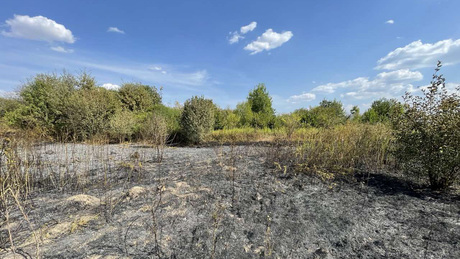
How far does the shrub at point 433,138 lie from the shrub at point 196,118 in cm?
Result: 635

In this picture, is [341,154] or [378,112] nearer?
[341,154]

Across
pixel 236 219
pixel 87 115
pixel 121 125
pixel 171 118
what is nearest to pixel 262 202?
pixel 236 219

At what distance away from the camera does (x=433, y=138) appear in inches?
128

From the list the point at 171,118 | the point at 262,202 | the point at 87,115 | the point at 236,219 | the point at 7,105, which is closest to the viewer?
the point at 236,219

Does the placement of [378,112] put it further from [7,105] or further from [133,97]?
[7,105]

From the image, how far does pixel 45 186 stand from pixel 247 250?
3.63 m

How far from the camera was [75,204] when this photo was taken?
2.70 meters

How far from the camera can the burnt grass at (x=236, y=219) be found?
1.86 metres

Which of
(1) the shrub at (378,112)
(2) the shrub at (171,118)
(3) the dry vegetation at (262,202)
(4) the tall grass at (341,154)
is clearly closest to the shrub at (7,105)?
(2) the shrub at (171,118)

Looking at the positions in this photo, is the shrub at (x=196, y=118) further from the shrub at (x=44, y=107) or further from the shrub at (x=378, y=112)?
the shrub at (x=378, y=112)

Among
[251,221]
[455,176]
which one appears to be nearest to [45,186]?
[251,221]

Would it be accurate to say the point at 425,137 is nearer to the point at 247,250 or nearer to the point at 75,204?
the point at 247,250

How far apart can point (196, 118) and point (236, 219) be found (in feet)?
20.8

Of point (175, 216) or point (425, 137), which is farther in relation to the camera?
point (425, 137)
